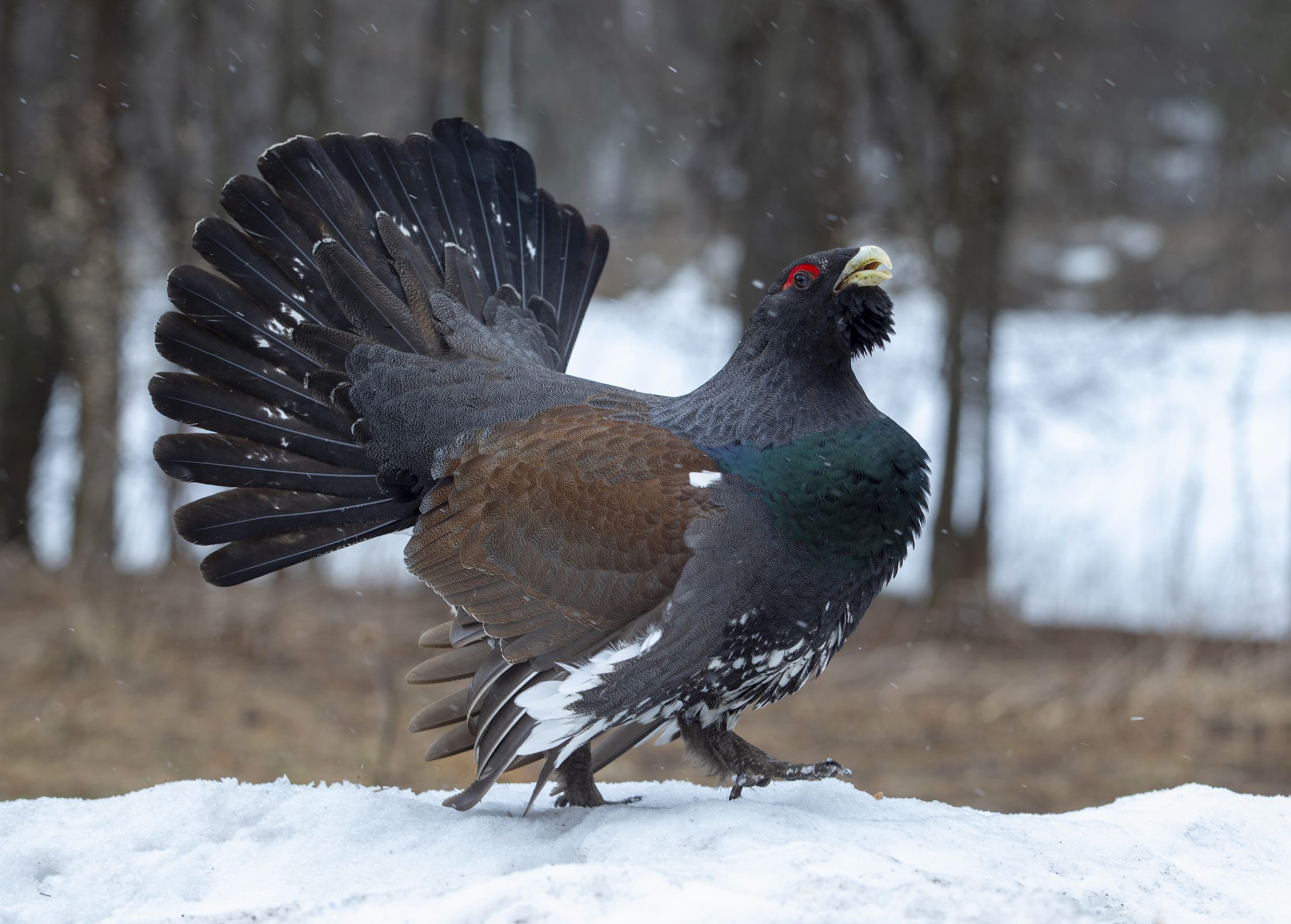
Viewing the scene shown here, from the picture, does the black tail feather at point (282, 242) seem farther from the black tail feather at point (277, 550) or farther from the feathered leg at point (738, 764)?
the feathered leg at point (738, 764)

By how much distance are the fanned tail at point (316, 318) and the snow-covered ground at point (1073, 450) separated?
2.81m

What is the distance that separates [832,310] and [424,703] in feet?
14.2

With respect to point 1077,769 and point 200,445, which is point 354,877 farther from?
point 1077,769

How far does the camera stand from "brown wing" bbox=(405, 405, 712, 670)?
2.54 m

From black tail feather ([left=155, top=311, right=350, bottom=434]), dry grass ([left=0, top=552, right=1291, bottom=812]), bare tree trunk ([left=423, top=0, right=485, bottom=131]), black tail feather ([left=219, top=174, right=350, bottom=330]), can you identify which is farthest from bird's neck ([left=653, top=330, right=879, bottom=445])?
bare tree trunk ([left=423, top=0, right=485, bottom=131])

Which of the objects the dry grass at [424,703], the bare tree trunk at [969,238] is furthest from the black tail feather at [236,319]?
the bare tree trunk at [969,238]

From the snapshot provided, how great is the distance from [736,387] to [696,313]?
28.9 feet

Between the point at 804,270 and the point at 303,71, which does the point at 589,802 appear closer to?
the point at 804,270

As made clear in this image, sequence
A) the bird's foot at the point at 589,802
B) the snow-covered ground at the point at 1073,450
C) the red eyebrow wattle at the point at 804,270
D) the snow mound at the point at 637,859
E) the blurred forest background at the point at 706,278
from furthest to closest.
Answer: the snow-covered ground at the point at 1073,450, the blurred forest background at the point at 706,278, the bird's foot at the point at 589,802, the red eyebrow wattle at the point at 804,270, the snow mound at the point at 637,859

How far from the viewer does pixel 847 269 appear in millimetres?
2707

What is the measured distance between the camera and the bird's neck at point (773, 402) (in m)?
2.70

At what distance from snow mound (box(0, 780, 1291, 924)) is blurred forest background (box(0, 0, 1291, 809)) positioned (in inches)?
68.0

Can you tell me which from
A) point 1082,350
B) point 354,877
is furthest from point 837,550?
point 1082,350

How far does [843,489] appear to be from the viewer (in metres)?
2.56
